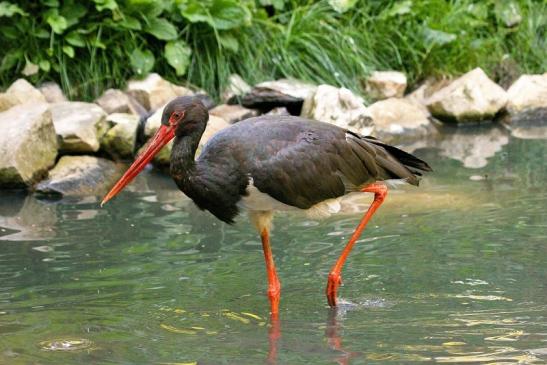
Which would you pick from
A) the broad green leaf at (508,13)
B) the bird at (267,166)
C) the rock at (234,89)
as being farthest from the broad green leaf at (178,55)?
the bird at (267,166)

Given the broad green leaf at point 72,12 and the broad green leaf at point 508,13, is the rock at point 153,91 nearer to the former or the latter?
the broad green leaf at point 72,12

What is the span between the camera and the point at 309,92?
34.3 ft

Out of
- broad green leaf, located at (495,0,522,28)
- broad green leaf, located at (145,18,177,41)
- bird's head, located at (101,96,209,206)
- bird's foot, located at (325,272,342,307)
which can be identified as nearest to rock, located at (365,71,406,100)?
broad green leaf, located at (495,0,522,28)

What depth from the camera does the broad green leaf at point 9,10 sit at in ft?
32.6

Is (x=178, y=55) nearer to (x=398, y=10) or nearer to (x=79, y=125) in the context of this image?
(x=79, y=125)

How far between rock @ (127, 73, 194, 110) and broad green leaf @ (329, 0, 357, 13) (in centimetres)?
205

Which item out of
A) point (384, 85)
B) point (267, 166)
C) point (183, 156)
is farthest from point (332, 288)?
point (384, 85)

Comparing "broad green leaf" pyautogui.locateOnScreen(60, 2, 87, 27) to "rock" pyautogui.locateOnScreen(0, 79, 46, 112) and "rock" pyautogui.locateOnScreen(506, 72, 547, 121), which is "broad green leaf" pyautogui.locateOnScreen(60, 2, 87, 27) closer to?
"rock" pyautogui.locateOnScreen(0, 79, 46, 112)

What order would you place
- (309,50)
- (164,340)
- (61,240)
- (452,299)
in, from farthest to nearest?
1. (309,50)
2. (61,240)
3. (452,299)
4. (164,340)

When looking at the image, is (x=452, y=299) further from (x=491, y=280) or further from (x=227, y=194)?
(x=227, y=194)

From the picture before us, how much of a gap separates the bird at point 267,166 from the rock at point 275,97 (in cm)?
453

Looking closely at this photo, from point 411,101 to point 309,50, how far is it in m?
1.21

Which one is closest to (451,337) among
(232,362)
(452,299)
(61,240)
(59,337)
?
(452,299)

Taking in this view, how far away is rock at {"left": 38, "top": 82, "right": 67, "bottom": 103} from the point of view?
33.2 ft
